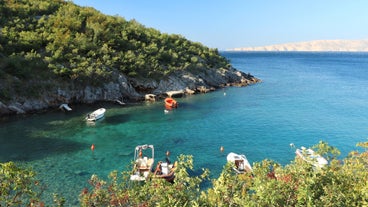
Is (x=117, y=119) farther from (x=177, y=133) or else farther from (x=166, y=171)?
(x=166, y=171)

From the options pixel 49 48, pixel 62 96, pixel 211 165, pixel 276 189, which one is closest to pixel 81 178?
pixel 211 165

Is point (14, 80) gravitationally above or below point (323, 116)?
above

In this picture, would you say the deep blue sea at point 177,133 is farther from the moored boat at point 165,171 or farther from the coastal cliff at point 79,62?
the coastal cliff at point 79,62

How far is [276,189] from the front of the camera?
10.7 metres

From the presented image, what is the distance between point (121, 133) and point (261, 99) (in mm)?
35733

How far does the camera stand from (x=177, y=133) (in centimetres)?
3812

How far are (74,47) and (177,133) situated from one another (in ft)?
107

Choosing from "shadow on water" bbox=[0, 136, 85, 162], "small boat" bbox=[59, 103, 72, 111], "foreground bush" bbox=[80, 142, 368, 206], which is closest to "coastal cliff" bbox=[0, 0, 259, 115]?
"small boat" bbox=[59, 103, 72, 111]

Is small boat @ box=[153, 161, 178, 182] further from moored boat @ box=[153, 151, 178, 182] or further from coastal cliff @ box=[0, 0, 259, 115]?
coastal cliff @ box=[0, 0, 259, 115]

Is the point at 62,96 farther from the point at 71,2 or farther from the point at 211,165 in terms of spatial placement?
the point at 71,2

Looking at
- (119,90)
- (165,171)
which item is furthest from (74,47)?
(165,171)

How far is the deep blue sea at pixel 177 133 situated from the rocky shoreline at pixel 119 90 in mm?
2337

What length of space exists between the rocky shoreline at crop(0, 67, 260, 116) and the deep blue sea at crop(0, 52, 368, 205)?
234cm

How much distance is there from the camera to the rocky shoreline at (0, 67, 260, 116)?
44419 mm
